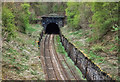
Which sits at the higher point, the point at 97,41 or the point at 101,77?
the point at 97,41

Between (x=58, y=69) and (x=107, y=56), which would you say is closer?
(x=107, y=56)

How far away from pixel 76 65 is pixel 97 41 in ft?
12.2

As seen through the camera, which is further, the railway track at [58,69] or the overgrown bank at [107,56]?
the railway track at [58,69]

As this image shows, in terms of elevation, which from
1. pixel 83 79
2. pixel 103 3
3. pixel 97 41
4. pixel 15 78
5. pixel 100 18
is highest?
pixel 103 3

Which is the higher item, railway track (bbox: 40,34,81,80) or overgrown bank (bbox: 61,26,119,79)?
overgrown bank (bbox: 61,26,119,79)

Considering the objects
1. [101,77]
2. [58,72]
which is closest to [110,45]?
[101,77]

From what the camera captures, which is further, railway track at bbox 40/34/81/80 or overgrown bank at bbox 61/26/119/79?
railway track at bbox 40/34/81/80

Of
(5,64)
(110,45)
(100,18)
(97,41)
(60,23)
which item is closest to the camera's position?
(5,64)

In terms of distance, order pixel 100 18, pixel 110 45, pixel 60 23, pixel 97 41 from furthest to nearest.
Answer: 1. pixel 60 23
2. pixel 97 41
3. pixel 100 18
4. pixel 110 45

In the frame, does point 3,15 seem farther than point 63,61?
No

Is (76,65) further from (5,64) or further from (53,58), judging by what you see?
(5,64)

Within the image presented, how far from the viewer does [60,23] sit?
36.5m

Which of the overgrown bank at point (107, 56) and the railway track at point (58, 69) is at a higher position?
the overgrown bank at point (107, 56)

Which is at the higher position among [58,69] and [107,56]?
[107,56]
